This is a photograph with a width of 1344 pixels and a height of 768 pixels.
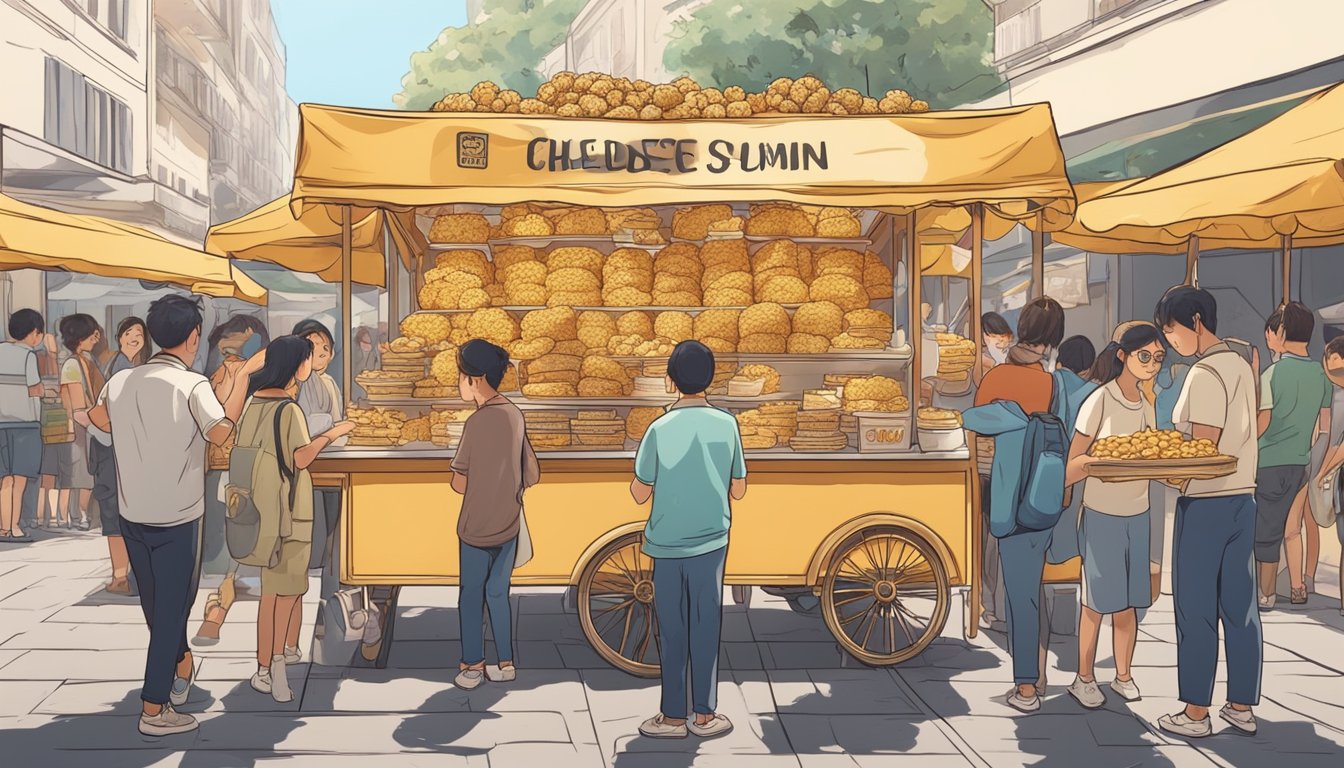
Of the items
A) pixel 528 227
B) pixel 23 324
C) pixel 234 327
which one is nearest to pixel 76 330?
pixel 23 324

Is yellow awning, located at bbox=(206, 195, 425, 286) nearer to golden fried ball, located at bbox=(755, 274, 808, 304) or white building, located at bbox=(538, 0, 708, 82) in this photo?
golden fried ball, located at bbox=(755, 274, 808, 304)

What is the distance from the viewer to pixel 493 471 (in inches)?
240

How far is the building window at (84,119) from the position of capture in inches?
835

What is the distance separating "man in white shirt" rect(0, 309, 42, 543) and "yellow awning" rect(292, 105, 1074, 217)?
5601 mm

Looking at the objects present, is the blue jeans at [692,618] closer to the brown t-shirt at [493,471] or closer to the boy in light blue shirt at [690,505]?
the boy in light blue shirt at [690,505]

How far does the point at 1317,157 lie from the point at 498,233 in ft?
17.6

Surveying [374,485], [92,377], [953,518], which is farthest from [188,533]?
[92,377]

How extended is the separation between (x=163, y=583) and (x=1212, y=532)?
5.02 metres

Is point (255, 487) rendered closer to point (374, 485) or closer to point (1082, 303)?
point (374, 485)

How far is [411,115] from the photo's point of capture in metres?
6.77

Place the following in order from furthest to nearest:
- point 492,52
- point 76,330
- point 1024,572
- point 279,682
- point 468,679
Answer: point 492,52, point 76,330, point 468,679, point 279,682, point 1024,572

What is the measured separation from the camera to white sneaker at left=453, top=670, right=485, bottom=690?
6.31 metres

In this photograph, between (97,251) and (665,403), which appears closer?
(665,403)

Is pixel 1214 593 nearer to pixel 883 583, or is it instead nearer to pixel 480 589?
pixel 883 583
